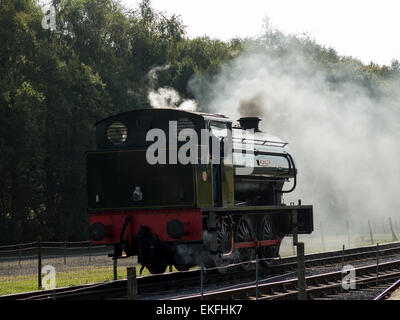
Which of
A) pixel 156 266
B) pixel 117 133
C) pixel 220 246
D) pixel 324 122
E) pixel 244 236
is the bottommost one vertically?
pixel 156 266

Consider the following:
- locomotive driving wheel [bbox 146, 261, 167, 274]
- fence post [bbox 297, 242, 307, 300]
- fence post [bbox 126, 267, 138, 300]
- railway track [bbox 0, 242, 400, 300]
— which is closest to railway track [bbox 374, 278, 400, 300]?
railway track [bbox 0, 242, 400, 300]

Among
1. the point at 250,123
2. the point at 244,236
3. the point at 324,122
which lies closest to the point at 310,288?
the point at 244,236

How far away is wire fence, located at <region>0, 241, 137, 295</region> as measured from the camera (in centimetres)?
1888

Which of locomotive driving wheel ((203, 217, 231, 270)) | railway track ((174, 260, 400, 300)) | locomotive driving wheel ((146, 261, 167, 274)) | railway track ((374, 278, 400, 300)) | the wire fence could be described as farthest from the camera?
the wire fence

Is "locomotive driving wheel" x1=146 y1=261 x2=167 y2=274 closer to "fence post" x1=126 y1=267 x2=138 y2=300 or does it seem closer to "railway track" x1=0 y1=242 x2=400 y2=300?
"railway track" x1=0 y1=242 x2=400 y2=300

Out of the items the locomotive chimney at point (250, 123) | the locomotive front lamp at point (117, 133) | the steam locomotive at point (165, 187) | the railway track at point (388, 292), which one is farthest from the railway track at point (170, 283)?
the locomotive chimney at point (250, 123)

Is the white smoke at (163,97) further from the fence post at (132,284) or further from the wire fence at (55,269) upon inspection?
the fence post at (132,284)

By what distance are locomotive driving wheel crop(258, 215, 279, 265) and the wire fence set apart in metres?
3.75

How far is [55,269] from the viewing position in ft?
77.7

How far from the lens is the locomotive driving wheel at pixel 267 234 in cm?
1892

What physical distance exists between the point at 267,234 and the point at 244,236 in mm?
1519

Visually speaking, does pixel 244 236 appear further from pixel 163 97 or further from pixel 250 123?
pixel 163 97

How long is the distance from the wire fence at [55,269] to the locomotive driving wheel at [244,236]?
3194 millimetres

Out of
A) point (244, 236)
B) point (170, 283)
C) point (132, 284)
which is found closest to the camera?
point (132, 284)
